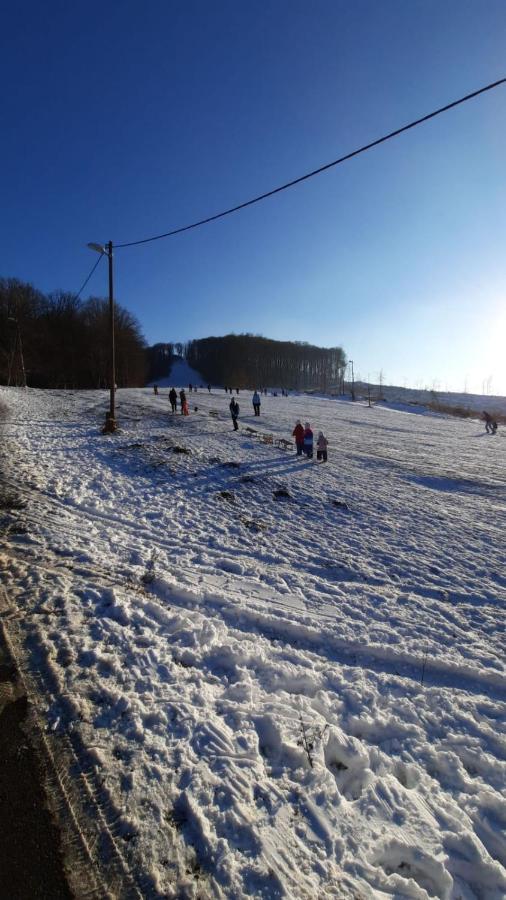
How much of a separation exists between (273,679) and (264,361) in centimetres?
12064

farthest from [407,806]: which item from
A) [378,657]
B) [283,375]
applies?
[283,375]

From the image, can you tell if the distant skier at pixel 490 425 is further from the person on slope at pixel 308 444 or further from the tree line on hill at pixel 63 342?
the tree line on hill at pixel 63 342

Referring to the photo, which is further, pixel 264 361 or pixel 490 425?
pixel 264 361

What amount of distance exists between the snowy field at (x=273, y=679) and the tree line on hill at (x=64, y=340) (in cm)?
6020

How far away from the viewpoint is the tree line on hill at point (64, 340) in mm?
61778

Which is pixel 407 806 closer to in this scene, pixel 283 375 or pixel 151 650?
pixel 151 650

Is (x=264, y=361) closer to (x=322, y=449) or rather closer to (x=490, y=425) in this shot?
(x=490, y=425)

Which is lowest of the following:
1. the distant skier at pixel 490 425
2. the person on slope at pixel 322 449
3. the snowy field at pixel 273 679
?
the snowy field at pixel 273 679

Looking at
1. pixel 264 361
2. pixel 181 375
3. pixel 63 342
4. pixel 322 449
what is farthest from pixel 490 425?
pixel 181 375

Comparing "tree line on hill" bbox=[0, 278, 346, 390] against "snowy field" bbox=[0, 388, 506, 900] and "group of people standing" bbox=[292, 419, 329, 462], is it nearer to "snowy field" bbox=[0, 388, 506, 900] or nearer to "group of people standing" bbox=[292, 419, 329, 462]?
"group of people standing" bbox=[292, 419, 329, 462]

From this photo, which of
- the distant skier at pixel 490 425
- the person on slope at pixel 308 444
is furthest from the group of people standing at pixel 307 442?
the distant skier at pixel 490 425

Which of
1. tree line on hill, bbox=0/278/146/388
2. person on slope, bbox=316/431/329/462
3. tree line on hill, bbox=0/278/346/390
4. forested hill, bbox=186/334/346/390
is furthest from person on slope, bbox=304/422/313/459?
forested hill, bbox=186/334/346/390

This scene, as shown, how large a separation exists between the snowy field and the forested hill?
319ft

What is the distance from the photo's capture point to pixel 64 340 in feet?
229
